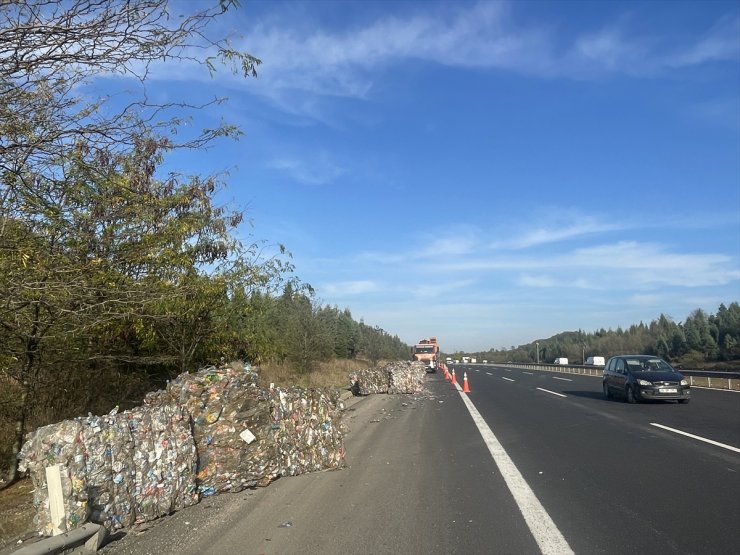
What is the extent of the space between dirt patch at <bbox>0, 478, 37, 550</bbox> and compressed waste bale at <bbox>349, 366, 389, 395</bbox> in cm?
1946

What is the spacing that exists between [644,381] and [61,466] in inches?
762

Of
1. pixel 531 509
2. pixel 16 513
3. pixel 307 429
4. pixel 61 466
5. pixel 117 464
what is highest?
pixel 61 466

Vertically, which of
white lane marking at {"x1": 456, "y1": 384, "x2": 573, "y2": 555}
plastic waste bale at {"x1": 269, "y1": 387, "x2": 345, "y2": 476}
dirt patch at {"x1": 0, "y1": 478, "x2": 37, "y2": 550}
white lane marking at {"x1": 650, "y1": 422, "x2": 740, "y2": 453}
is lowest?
white lane marking at {"x1": 650, "y1": 422, "x2": 740, "y2": 453}

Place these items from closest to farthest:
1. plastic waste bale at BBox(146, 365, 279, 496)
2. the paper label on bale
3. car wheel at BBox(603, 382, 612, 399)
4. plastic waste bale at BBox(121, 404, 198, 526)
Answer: plastic waste bale at BBox(121, 404, 198, 526)
plastic waste bale at BBox(146, 365, 279, 496)
the paper label on bale
car wheel at BBox(603, 382, 612, 399)

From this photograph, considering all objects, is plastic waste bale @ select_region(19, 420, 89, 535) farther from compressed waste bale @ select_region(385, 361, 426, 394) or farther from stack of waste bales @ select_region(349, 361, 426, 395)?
compressed waste bale @ select_region(385, 361, 426, 394)

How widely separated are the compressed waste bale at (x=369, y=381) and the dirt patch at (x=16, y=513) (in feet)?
63.8

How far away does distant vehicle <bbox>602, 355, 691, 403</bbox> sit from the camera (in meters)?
20.7

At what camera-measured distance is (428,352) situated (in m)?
65.6

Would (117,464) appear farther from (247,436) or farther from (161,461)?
(247,436)

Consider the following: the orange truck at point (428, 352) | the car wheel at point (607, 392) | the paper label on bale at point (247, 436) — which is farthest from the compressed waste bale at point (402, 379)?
the orange truck at point (428, 352)

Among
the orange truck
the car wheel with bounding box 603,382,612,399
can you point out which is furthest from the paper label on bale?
the orange truck

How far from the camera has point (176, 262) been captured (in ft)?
34.8

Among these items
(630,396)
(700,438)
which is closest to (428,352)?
(630,396)

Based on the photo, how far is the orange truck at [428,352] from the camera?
2547 inches
